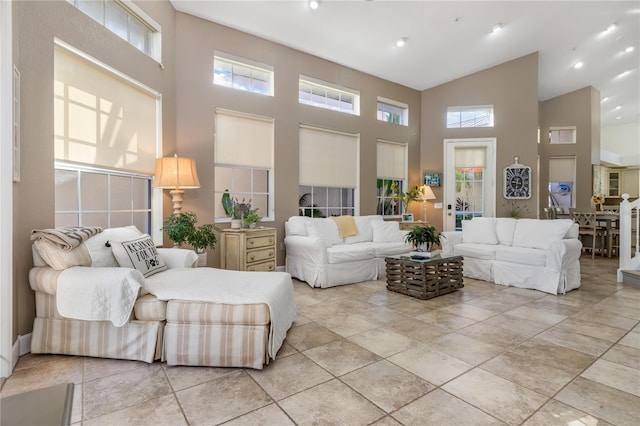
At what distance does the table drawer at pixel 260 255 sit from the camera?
4105 mm

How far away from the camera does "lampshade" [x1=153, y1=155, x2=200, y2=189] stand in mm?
3537

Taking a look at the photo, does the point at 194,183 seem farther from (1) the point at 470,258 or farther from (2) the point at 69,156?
(1) the point at 470,258

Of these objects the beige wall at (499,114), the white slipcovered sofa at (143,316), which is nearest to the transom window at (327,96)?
the beige wall at (499,114)

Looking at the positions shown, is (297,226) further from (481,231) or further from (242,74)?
(481,231)

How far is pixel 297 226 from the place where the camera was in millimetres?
4730

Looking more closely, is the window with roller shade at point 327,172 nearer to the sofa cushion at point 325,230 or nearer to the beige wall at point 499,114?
the sofa cushion at point 325,230

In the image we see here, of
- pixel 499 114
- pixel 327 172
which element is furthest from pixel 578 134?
pixel 327 172

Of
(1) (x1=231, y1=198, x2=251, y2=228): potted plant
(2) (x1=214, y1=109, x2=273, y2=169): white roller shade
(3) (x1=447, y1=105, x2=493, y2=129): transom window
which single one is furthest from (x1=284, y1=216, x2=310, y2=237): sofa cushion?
(3) (x1=447, y1=105, x2=493, y2=129): transom window

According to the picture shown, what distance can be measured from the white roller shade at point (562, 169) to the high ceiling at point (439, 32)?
7.38 ft

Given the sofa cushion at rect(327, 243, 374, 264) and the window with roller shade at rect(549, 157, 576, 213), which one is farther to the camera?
the window with roller shade at rect(549, 157, 576, 213)

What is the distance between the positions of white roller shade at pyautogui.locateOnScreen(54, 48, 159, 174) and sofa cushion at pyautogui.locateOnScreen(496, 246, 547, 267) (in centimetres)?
456

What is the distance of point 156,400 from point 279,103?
4218 mm

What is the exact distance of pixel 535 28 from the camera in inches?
210

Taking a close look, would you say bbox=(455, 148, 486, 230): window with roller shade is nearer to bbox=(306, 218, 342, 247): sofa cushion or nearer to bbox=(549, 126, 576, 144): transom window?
bbox=(306, 218, 342, 247): sofa cushion
